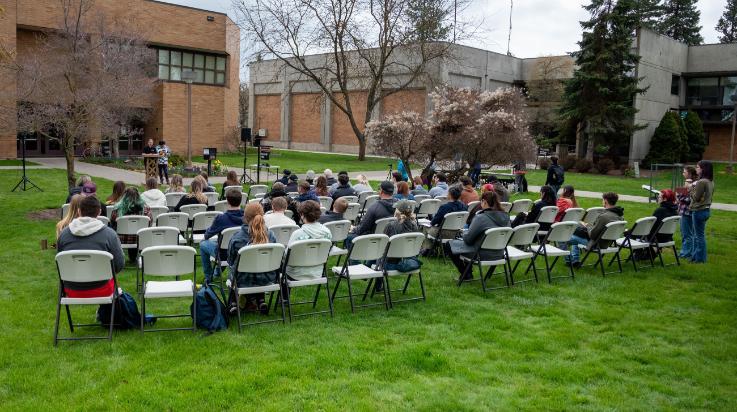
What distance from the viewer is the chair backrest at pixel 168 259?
5941 millimetres

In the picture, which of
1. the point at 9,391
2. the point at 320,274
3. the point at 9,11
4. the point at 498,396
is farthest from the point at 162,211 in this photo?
the point at 9,11

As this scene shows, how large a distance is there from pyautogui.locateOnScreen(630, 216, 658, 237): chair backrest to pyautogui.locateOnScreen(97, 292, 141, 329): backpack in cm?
706

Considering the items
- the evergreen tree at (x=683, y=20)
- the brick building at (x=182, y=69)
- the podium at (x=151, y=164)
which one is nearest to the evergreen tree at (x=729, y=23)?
the evergreen tree at (x=683, y=20)

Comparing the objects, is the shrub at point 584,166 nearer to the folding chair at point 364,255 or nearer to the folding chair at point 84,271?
the folding chair at point 364,255

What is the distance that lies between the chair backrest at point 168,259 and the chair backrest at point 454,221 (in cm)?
445

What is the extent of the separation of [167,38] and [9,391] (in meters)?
34.2

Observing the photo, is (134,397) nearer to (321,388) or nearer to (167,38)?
(321,388)

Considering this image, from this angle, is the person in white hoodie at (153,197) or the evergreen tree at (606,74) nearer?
the person in white hoodie at (153,197)

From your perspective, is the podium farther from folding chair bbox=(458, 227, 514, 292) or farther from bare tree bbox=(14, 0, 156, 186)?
folding chair bbox=(458, 227, 514, 292)

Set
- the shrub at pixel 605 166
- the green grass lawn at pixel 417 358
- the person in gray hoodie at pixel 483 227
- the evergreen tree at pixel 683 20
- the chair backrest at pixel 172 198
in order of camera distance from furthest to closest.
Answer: the evergreen tree at pixel 683 20
the shrub at pixel 605 166
the chair backrest at pixel 172 198
the person in gray hoodie at pixel 483 227
the green grass lawn at pixel 417 358

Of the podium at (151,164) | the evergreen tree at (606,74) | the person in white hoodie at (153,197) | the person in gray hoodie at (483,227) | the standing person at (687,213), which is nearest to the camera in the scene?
the person in gray hoodie at (483,227)

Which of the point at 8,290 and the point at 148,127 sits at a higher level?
the point at 148,127

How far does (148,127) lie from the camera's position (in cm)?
3784

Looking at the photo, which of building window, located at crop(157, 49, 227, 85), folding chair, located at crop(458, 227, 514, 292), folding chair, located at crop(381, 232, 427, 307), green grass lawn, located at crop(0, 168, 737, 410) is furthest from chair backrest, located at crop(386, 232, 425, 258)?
building window, located at crop(157, 49, 227, 85)
